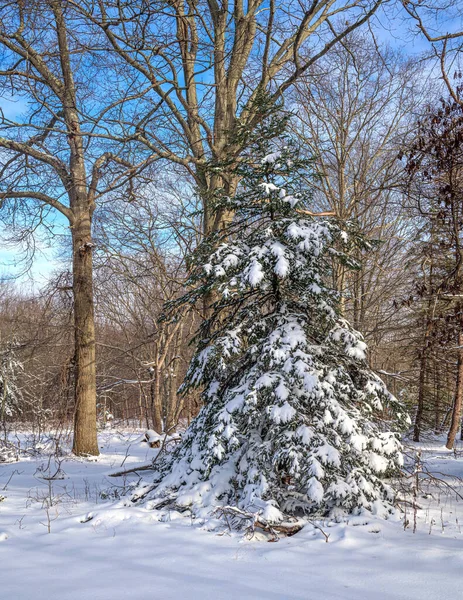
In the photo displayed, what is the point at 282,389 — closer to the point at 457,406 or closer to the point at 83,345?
the point at 83,345

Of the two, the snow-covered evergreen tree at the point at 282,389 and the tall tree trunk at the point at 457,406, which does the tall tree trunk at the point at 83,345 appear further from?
the tall tree trunk at the point at 457,406

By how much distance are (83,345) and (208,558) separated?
6.95 metres

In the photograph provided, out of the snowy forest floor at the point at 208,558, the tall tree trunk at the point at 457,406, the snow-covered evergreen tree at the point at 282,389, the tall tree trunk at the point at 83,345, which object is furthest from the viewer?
the tall tree trunk at the point at 457,406

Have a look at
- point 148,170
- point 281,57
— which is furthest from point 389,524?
point 148,170

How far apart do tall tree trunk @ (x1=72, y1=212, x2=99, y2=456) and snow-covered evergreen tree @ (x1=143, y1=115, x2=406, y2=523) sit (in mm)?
4637

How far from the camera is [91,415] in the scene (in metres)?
9.76

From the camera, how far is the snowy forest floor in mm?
2844

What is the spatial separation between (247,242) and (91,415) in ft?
20.3

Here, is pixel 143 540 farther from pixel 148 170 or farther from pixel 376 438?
pixel 148 170

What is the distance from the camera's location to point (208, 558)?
3.47 metres

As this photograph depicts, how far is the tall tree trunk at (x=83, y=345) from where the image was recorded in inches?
380

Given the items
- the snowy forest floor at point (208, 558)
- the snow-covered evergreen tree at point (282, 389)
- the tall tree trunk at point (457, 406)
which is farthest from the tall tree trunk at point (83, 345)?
the tall tree trunk at point (457, 406)

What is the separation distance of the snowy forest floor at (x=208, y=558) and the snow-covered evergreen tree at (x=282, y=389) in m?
0.41

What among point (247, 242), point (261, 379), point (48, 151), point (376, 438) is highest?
point (48, 151)
